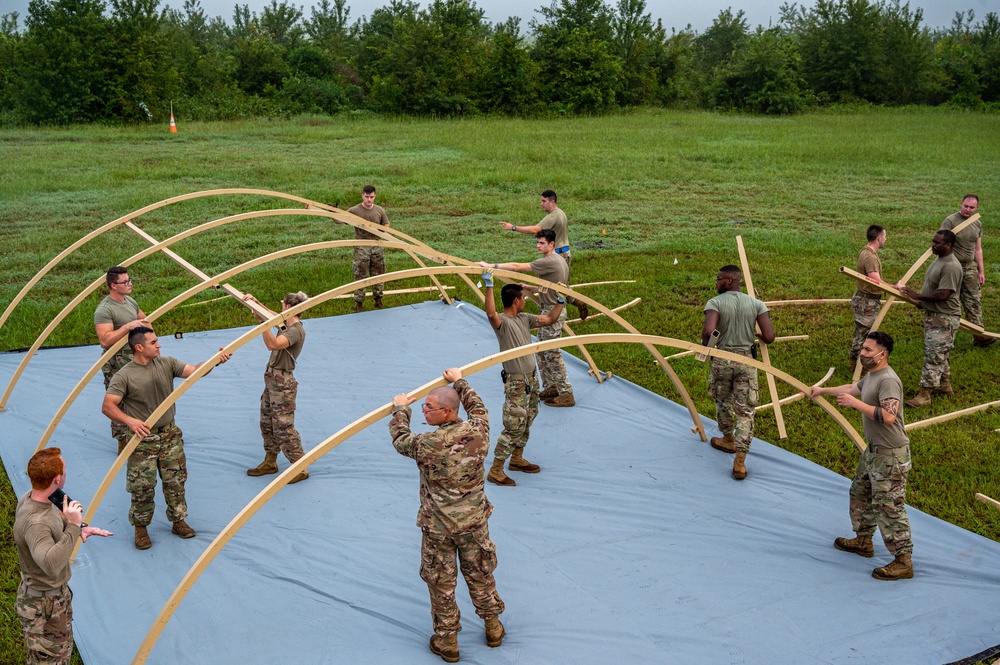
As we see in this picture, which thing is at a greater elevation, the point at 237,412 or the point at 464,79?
the point at 464,79

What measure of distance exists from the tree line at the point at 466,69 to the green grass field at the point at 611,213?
3.38 metres

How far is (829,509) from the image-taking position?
29.7 ft

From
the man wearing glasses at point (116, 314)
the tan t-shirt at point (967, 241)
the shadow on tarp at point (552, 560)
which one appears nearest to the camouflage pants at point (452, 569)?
the shadow on tarp at point (552, 560)

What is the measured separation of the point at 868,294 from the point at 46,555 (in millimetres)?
10641

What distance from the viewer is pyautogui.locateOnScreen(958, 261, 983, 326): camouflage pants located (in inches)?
528

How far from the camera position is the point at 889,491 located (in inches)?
303

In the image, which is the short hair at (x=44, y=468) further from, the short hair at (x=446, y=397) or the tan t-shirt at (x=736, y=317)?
the tan t-shirt at (x=736, y=317)

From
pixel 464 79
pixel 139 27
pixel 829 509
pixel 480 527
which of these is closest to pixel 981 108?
pixel 464 79

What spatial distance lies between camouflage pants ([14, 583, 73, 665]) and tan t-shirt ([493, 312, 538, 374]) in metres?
4.72

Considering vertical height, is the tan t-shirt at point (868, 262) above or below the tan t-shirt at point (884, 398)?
above

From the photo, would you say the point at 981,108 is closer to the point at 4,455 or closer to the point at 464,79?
the point at 464,79

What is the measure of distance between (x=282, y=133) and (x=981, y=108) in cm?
3511

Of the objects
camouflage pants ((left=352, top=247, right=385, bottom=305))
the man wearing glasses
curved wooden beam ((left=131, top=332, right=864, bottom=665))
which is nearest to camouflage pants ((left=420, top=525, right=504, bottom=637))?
curved wooden beam ((left=131, top=332, right=864, bottom=665))

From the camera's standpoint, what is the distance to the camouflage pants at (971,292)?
13.4 meters
